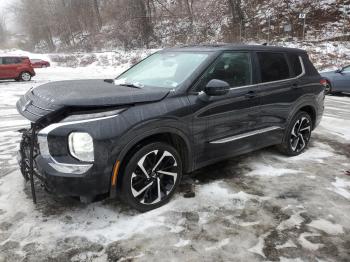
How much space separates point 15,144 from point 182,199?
142 inches

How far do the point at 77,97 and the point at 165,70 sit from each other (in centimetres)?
140

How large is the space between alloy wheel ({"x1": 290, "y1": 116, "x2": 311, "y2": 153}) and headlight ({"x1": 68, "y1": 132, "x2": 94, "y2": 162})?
3393 mm

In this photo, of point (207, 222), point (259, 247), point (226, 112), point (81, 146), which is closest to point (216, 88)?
point (226, 112)

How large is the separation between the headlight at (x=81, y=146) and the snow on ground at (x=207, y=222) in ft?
2.46

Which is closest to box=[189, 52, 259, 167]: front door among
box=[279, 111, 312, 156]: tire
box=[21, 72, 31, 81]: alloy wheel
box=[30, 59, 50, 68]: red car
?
box=[279, 111, 312, 156]: tire

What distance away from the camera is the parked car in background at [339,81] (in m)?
12.4

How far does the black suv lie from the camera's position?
3146mm

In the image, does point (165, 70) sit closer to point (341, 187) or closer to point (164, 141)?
point (164, 141)

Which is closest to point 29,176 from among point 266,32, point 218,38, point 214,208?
point 214,208

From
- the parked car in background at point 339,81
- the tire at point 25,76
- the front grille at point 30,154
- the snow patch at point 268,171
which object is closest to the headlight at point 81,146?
the front grille at point 30,154

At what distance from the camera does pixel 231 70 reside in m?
4.29

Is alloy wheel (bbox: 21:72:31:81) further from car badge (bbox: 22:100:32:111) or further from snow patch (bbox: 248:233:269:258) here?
snow patch (bbox: 248:233:269:258)

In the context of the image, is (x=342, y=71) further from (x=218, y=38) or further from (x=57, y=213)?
(x=218, y=38)

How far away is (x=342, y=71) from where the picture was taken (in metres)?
12.6
